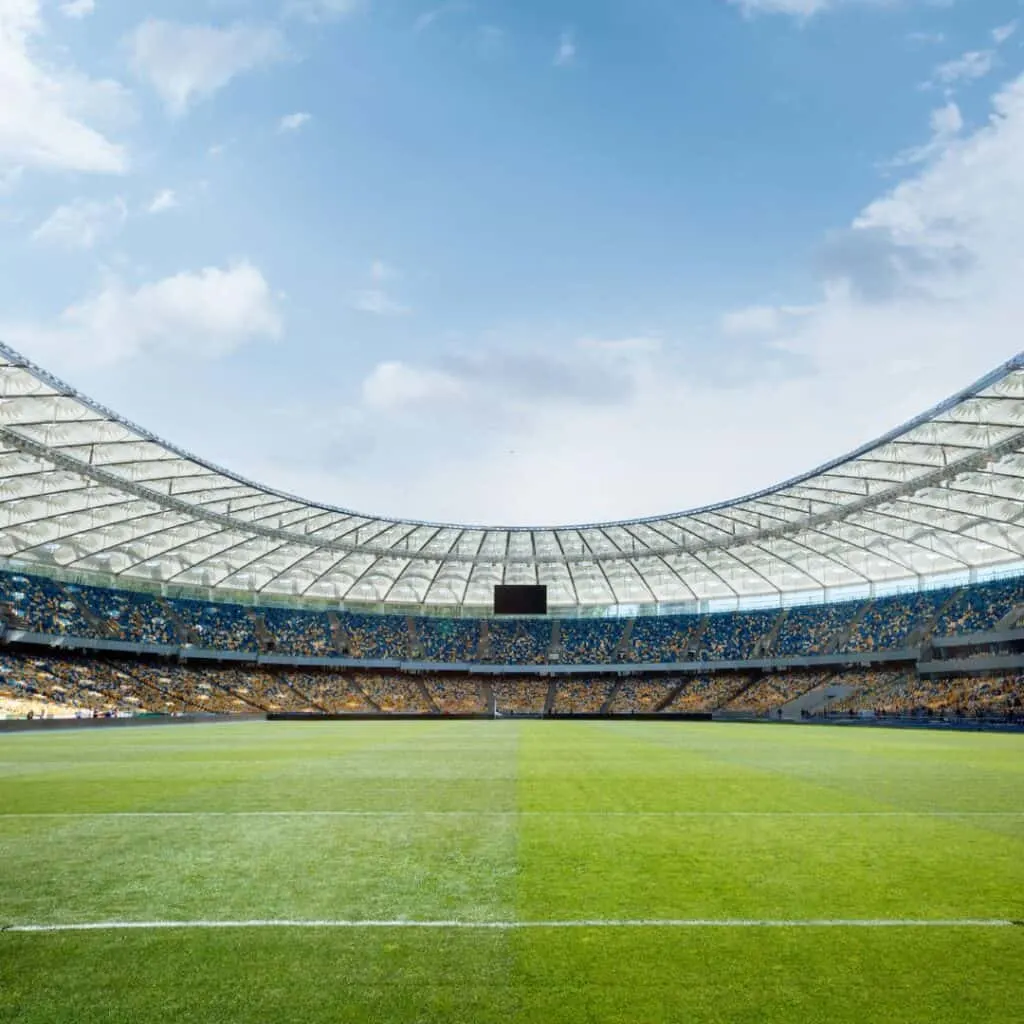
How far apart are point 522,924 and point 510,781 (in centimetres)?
1083

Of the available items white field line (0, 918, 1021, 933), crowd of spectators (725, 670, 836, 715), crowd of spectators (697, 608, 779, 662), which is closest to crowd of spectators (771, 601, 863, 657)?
crowd of spectators (697, 608, 779, 662)

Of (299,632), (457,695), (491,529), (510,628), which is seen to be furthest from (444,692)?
(491,529)

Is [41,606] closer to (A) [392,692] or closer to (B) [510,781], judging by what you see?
(A) [392,692]

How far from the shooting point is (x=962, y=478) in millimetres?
48406

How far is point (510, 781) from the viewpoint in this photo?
17.0 m

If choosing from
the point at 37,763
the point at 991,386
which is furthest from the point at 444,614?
the point at 37,763

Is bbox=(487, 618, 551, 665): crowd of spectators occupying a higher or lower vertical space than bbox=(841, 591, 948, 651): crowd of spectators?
lower

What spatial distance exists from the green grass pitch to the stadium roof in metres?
28.6

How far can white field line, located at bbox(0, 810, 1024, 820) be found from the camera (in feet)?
38.9

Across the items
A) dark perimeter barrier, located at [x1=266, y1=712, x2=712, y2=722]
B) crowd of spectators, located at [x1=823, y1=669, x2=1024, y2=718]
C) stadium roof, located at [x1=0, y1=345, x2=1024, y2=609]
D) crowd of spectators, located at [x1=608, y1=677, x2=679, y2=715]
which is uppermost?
stadium roof, located at [x1=0, y1=345, x2=1024, y2=609]

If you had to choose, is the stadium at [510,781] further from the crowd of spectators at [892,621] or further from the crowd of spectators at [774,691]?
the crowd of spectators at [774,691]

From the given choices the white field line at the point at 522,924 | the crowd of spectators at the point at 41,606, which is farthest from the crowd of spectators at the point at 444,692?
the white field line at the point at 522,924

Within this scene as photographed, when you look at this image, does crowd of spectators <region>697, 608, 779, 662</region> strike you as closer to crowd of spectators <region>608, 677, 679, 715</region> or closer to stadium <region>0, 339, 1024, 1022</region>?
stadium <region>0, 339, 1024, 1022</region>

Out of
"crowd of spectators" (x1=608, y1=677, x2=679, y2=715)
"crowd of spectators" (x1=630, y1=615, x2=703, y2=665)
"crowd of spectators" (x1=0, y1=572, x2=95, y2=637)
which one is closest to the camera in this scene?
"crowd of spectators" (x1=0, y1=572, x2=95, y2=637)
